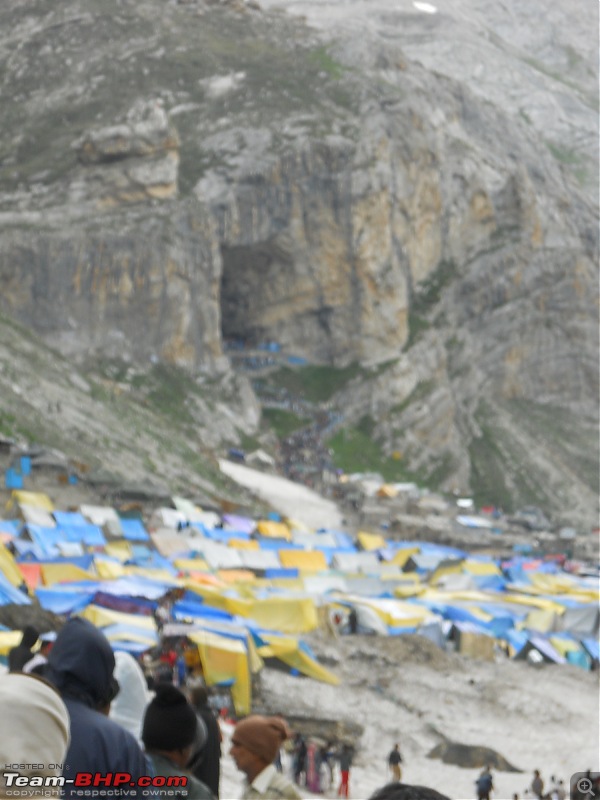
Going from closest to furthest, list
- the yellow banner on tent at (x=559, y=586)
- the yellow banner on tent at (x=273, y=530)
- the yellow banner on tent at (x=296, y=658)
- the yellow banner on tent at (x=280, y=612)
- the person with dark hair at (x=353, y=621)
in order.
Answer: the yellow banner on tent at (x=296, y=658) → the yellow banner on tent at (x=280, y=612) → the person with dark hair at (x=353, y=621) → the yellow banner on tent at (x=559, y=586) → the yellow banner on tent at (x=273, y=530)

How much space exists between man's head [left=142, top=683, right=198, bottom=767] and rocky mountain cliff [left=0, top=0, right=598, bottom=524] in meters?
63.9

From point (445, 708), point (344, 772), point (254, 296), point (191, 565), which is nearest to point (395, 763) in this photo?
point (344, 772)

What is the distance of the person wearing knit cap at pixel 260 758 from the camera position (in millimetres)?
5703

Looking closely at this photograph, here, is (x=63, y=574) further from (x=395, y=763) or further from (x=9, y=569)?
(x=395, y=763)

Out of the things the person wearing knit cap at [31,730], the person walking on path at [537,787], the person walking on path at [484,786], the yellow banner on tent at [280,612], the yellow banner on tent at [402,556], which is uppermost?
the person wearing knit cap at [31,730]

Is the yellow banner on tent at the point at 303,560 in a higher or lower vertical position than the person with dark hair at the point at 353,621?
lower

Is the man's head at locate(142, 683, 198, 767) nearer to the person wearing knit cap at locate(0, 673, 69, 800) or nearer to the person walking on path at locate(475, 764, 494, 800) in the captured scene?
the person wearing knit cap at locate(0, 673, 69, 800)

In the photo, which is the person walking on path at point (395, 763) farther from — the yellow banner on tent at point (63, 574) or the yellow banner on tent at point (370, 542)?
the yellow banner on tent at point (370, 542)

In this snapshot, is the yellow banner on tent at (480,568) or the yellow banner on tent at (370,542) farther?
the yellow banner on tent at (370,542)

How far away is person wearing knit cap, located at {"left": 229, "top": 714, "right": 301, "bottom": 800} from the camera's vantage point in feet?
18.7

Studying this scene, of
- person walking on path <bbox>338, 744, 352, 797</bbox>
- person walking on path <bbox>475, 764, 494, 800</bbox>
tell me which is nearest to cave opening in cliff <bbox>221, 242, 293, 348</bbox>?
person walking on path <bbox>338, 744, 352, 797</bbox>

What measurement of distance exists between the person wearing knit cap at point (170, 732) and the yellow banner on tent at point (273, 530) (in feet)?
134

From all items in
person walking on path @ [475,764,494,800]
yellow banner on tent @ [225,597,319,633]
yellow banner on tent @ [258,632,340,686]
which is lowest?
yellow banner on tent @ [225,597,319,633]

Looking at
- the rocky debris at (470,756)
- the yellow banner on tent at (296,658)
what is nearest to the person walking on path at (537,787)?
the rocky debris at (470,756)
